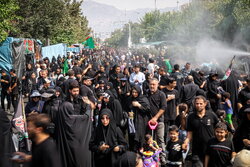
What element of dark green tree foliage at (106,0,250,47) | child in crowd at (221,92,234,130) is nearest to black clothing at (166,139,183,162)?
child in crowd at (221,92,234,130)

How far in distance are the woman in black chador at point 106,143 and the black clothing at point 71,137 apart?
169 mm

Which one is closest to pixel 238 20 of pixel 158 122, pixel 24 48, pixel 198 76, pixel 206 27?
pixel 206 27

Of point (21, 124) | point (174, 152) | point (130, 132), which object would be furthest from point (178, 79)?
point (21, 124)

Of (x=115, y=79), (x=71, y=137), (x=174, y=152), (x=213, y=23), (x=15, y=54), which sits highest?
(x=213, y=23)

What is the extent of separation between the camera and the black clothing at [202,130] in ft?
18.3

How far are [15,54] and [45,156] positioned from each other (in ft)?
52.8

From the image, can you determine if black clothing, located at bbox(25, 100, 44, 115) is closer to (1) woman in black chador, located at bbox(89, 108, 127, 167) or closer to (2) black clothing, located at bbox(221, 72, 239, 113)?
(1) woman in black chador, located at bbox(89, 108, 127, 167)

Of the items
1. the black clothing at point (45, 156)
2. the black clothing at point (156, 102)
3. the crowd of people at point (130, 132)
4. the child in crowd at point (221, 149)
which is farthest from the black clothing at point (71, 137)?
the black clothing at point (156, 102)

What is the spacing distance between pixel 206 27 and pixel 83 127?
39.0 metres

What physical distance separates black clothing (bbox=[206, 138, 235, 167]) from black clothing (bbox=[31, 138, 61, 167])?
2.07 meters

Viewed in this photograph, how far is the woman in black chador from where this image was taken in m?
5.25

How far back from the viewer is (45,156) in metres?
3.96

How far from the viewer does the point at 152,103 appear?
7410 mm

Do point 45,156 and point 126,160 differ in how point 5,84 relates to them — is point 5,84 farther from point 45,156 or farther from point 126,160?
point 45,156
